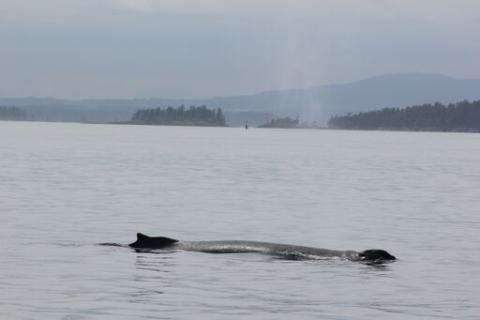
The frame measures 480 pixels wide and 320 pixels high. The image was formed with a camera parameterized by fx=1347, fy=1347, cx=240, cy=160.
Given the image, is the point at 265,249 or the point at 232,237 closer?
the point at 265,249

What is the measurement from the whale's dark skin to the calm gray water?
1.78 feet

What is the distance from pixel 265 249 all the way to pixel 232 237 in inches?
269

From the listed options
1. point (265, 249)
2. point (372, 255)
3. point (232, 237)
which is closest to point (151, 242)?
point (265, 249)

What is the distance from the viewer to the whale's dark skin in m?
35.0

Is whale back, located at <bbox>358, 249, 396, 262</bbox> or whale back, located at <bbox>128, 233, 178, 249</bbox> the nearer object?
whale back, located at <bbox>358, 249, 396, 262</bbox>

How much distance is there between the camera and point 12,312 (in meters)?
24.5

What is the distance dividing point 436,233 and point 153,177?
3767cm

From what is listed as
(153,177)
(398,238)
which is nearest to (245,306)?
(398,238)

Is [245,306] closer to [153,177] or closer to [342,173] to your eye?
[153,177]

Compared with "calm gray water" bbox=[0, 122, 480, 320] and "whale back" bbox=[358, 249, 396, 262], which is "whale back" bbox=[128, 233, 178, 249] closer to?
"calm gray water" bbox=[0, 122, 480, 320]

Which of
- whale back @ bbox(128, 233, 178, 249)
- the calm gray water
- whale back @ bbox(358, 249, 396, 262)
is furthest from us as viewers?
whale back @ bbox(128, 233, 178, 249)

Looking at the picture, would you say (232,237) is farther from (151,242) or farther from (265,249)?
(265,249)

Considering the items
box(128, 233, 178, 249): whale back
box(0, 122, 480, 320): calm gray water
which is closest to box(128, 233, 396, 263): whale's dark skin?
box(128, 233, 178, 249): whale back

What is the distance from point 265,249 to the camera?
35.6 meters
